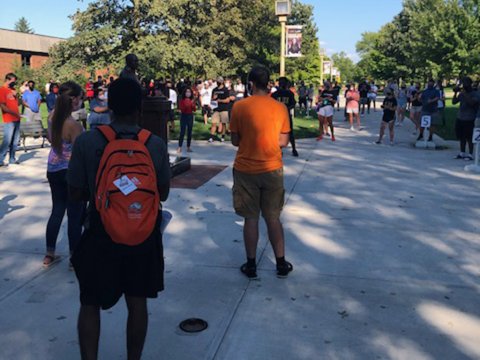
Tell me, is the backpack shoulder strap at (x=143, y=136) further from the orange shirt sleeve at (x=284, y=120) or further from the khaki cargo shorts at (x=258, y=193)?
the orange shirt sleeve at (x=284, y=120)

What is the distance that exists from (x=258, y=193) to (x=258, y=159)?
0.31 meters

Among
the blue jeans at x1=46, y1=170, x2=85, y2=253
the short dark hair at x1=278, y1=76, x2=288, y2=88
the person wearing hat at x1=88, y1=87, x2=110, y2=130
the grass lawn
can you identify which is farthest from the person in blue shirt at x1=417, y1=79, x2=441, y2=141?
the blue jeans at x1=46, y1=170, x2=85, y2=253

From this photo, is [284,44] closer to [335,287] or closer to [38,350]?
[335,287]

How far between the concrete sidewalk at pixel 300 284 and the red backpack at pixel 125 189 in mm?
1103

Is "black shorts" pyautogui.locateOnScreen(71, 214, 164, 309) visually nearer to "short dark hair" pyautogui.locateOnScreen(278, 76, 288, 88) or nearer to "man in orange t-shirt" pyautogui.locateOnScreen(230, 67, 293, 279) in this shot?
"man in orange t-shirt" pyautogui.locateOnScreen(230, 67, 293, 279)

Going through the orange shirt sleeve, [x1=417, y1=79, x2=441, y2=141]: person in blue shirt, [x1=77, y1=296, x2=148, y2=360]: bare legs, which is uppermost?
[x1=417, y1=79, x2=441, y2=141]: person in blue shirt

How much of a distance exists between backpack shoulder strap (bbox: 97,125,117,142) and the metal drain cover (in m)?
1.62

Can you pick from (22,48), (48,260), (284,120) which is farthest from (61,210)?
(22,48)

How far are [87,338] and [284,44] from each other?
52.0 feet

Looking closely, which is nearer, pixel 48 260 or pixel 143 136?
pixel 143 136

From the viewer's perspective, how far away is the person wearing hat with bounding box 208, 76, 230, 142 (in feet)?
45.6

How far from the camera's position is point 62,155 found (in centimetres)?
447

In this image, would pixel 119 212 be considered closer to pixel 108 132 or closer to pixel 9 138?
pixel 108 132

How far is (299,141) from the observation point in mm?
14055
